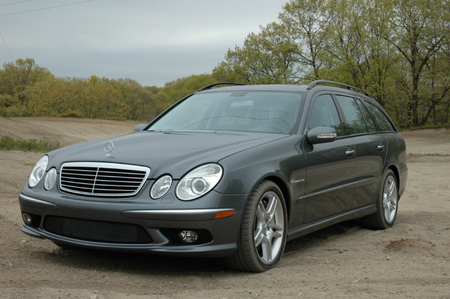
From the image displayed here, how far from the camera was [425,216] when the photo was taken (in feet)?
24.5

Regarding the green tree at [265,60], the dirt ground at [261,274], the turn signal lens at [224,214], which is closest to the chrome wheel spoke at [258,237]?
the dirt ground at [261,274]

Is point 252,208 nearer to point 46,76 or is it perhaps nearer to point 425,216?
point 425,216

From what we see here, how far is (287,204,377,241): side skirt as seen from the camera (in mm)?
4756

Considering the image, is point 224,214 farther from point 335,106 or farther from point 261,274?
point 335,106

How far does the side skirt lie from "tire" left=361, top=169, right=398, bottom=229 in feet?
0.46

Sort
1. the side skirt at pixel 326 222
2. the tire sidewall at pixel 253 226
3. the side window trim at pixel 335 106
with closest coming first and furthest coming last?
the tire sidewall at pixel 253 226, the side skirt at pixel 326 222, the side window trim at pixel 335 106

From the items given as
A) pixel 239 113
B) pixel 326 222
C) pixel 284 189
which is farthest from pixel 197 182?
pixel 326 222

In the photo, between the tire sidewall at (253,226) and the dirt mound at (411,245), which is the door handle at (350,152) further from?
the tire sidewall at (253,226)

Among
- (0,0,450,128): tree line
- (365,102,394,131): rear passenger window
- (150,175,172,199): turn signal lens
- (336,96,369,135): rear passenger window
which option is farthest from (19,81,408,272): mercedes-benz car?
(0,0,450,128): tree line

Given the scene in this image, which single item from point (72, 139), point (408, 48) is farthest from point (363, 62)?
point (72, 139)

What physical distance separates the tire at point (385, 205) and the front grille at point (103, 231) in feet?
11.7

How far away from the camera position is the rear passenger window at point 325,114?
5344 millimetres

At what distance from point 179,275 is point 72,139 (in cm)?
2882

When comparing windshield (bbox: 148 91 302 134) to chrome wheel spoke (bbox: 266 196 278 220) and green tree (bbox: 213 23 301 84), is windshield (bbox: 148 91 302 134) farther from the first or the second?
green tree (bbox: 213 23 301 84)
